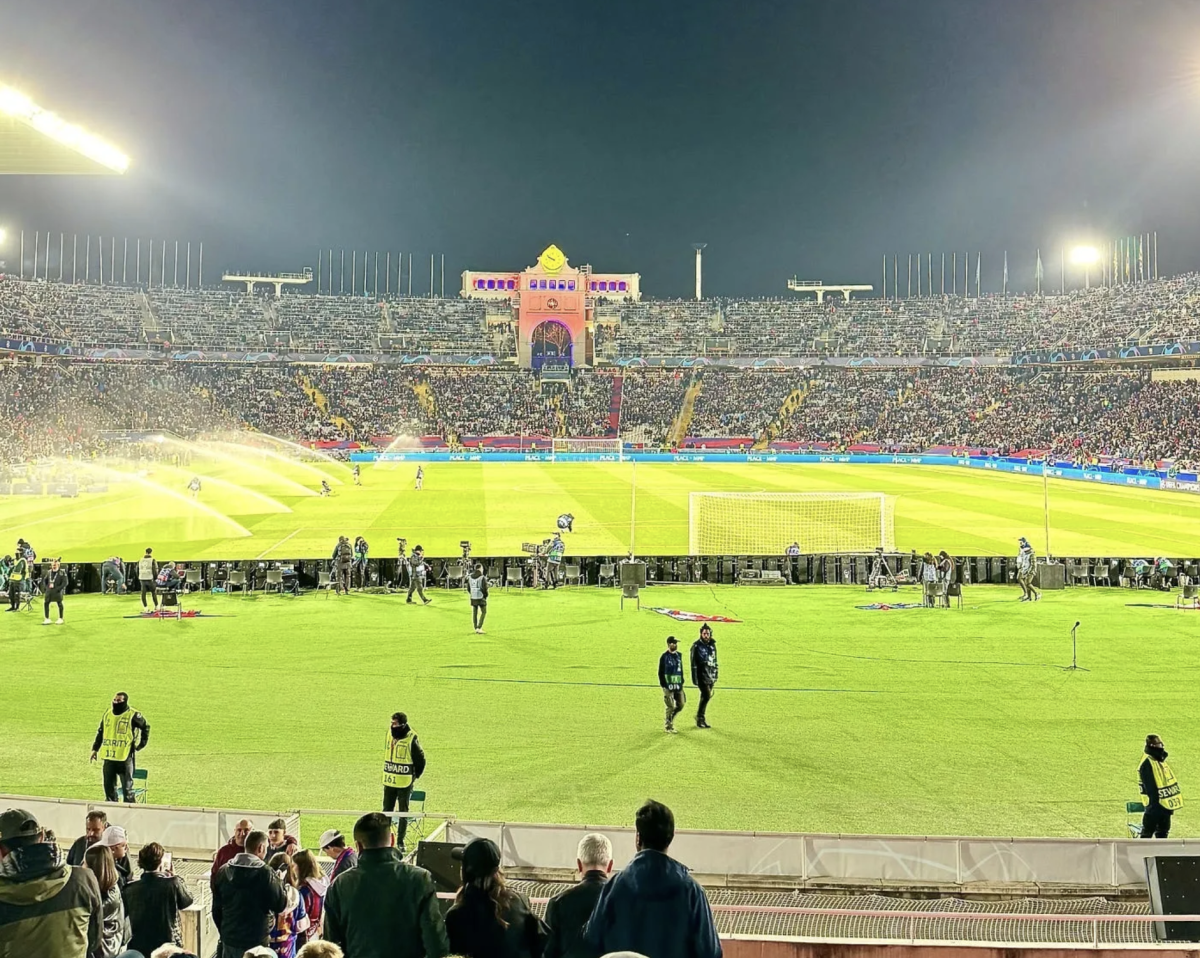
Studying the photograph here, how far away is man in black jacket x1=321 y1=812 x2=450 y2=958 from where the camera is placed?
558 cm

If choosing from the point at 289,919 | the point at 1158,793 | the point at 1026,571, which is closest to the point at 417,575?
the point at 1026,571

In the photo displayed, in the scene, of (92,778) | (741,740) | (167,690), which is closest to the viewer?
(92,778)

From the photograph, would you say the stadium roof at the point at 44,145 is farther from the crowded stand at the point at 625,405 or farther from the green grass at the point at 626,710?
the crowded stand at the point at 625,405

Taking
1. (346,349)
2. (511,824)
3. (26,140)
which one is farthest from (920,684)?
(346,349)

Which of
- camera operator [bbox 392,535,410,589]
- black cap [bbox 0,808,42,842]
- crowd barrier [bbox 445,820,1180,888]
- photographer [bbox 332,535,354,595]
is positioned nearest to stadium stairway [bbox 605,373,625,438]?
camera operator [bbox 392,535,410,589]

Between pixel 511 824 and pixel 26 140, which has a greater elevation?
pixel 26 140

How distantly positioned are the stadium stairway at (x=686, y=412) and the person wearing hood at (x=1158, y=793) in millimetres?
92179

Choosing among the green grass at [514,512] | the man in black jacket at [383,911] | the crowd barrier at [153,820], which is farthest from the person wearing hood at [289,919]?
the green grass at [514,512]

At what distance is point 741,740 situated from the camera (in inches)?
632

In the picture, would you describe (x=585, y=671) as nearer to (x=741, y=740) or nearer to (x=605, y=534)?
(x=741, y=740)

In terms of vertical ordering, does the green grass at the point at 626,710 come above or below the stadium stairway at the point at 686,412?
below

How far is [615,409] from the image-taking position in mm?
111688

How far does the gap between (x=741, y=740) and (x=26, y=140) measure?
24.1 metres

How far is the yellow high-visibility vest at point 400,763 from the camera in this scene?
11891 millimetres
